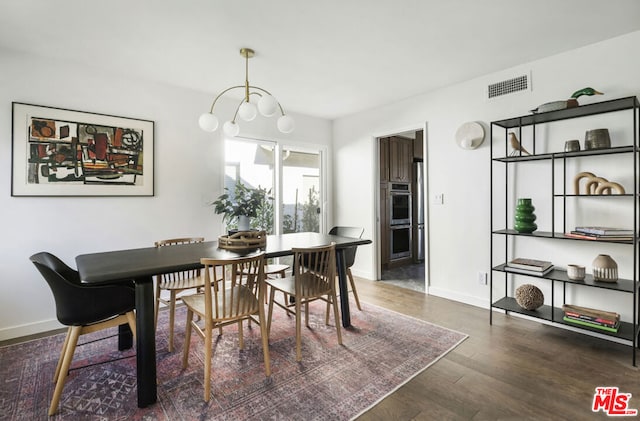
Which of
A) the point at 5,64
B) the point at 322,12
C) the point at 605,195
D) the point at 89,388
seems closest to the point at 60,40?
the point at 5,64

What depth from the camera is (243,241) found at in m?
2.42

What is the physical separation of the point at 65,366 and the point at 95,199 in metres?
1.77

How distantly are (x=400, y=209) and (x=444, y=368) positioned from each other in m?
3.28

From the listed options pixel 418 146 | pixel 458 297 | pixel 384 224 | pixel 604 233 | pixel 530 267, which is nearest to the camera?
pixel 604 233

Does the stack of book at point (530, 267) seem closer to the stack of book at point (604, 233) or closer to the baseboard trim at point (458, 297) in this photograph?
the stack of book at point (604, 233)

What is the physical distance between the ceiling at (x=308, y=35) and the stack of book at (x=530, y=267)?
6.01 ft

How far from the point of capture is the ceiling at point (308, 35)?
6.91 feet

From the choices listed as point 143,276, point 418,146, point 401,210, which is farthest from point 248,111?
point 418,146

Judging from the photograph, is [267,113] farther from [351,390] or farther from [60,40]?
[351,390]

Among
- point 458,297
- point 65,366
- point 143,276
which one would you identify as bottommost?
point 458,297

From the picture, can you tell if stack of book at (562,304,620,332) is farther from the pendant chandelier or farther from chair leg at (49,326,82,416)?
chair leg at (49,326,82,416)

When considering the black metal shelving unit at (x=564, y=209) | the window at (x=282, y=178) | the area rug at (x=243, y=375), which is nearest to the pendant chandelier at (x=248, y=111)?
the window at (x=282, y=178)

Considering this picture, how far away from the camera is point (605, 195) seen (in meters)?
2.33

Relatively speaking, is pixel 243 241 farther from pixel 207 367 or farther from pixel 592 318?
pixel 592 318
